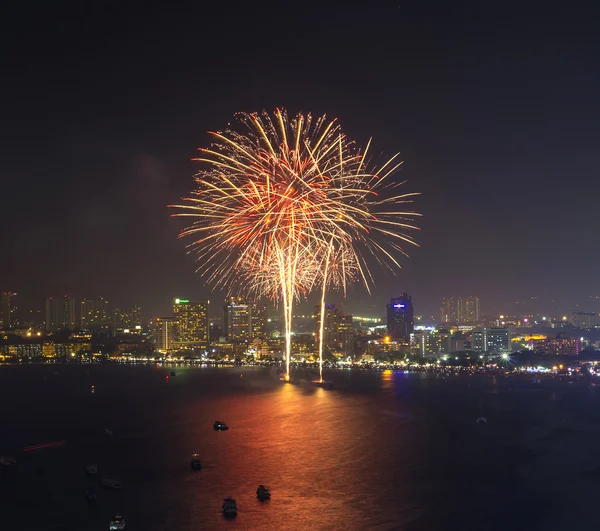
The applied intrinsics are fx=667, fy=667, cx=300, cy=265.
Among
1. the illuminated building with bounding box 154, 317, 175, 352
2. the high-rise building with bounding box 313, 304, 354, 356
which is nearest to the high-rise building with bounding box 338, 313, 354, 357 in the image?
the high-rise building with bounding box 313, 304, 354, 356

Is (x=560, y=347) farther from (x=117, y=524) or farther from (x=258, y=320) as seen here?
(x=117, y=524)

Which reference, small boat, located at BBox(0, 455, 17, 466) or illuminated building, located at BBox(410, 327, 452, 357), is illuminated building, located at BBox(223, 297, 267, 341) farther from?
small boat, located at BBox(0, 455, 17, 466)

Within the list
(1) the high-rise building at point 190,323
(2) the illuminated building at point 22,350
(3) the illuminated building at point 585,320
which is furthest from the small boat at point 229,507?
(3) the illuminated building at point 585,320

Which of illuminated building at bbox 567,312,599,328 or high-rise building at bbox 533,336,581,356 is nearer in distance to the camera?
high-rise building at bbox 533,336,581,356

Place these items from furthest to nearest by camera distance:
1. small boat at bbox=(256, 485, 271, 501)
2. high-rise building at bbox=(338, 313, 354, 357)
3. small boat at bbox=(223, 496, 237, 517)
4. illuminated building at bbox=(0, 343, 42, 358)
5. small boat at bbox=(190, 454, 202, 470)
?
illuminated building at bbox=(0, 343, 42, 358) → high-rise building at bbox=(338, 313, 354, 357) → small boat at bbox=(190, 454, 202, 470) → small boat at bbox=(256, 485, 271, 501) → small boat at bbox=(223, 496, 237, 517)

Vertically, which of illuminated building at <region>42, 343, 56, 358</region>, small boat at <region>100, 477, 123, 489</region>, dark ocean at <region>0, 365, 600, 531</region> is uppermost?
small boat at <region>100, 477, 123, 489</region>

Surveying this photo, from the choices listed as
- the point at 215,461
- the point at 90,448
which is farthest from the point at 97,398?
the point at 215,461

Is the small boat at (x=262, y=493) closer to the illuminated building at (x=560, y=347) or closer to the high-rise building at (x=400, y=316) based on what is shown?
the illuminated building at (x=560, y=347)
